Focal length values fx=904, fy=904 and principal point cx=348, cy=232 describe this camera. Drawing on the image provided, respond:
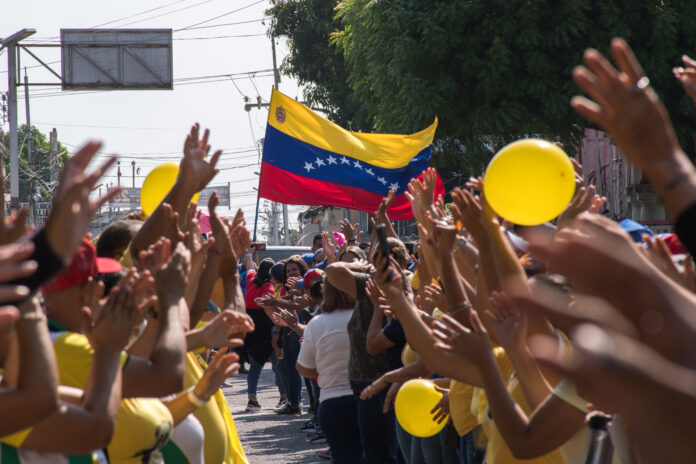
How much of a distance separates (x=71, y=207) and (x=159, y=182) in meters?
2.75

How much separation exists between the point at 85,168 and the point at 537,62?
13.1m

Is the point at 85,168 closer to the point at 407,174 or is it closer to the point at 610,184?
the point at 407,174

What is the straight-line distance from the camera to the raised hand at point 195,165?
12.5 feet

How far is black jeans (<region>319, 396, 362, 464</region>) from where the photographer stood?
6203 millimetres

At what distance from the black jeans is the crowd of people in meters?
0.60

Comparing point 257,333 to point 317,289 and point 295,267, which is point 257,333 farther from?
point 317,289

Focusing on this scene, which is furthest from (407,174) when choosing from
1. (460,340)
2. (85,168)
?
(85,168)

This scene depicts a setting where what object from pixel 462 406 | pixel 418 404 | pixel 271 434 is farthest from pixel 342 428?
pixel 271 434

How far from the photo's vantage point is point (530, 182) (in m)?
3.22

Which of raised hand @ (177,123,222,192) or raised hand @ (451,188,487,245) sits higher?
raised hand @ (177,123,222,192)

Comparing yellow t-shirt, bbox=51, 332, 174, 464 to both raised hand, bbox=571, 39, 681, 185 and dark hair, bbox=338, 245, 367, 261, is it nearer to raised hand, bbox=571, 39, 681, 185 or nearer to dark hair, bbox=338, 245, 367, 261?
raised hand, bbox=571, 39, 681, 185

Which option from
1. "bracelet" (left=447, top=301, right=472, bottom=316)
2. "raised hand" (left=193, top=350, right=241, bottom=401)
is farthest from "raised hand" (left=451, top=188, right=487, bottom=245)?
"raised hand" (left=193, top=350, right=241, bottom=401)

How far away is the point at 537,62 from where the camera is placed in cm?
1423

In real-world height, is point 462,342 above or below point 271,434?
above
